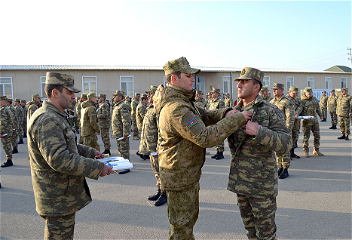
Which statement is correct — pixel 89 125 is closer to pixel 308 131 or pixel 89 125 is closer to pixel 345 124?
pixel 308 131

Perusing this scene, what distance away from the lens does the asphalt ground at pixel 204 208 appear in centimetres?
368

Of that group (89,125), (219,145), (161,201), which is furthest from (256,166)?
(89,125)

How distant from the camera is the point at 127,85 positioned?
23609 mm

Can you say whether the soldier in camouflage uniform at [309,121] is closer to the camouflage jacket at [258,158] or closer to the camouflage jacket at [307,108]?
the camouflage jacket at [307,108]

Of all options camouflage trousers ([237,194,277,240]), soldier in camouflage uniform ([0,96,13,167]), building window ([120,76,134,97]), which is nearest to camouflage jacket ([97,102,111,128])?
soldier in camouflage uniform ([0,96,13,167])

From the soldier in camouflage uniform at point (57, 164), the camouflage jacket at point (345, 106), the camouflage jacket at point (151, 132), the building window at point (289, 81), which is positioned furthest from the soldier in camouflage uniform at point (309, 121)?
the building window at point (289, 81)

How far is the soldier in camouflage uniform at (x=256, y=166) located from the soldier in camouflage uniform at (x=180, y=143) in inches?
12.8

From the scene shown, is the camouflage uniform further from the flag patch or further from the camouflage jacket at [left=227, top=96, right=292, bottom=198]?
the flag patch

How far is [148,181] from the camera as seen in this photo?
20.3 feet

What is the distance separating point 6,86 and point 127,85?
1009 cm

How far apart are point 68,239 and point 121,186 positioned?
3314 millimetres

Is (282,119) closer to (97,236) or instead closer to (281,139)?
(281,139)

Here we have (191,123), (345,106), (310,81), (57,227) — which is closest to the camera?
(191,123)

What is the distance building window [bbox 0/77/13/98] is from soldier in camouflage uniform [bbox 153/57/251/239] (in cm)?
2346
